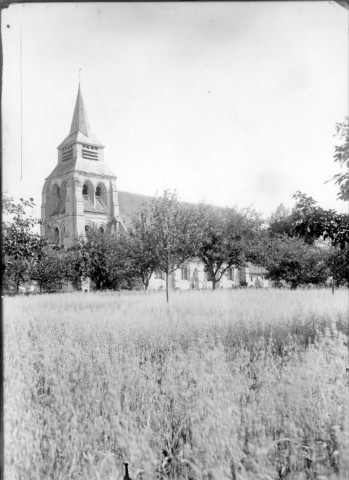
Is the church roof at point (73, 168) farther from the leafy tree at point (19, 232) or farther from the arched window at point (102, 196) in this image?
the arched window at point (102, 196)

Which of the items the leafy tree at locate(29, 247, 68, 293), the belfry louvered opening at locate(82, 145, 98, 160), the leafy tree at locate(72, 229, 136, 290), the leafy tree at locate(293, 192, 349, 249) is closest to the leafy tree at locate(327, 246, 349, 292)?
the leafy tree at locate(293, 192, 349, 249)

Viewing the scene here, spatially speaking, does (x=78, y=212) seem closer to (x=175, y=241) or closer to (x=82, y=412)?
(x=175, y=241)

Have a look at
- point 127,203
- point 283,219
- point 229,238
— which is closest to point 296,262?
point 283,219

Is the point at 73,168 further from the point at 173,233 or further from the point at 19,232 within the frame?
the point at 19,232

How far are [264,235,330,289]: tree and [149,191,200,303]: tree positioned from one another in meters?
2.98

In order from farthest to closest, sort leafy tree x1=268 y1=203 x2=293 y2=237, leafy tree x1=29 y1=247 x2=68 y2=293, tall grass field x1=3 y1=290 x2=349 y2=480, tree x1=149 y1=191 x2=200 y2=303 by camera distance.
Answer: leafy tree x1=29 y1=247 x2=68 y2=293, tree x1=149 y1=191 x2=200 y2=303, leafy tree x1=268 y1=203 x2=293 y2=237, tall grass field x1=3 y1=290 x2=349 y2=480

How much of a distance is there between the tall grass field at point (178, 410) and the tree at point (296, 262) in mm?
3740

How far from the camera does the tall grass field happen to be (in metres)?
2.80

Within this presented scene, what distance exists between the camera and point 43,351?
4.38m

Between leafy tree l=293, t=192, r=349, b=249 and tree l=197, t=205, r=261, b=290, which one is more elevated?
tree l=197, t=205, r=261, b=290

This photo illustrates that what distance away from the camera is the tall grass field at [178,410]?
9.20 ft

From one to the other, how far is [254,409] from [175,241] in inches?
371

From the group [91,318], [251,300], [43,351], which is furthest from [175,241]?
[43,351]

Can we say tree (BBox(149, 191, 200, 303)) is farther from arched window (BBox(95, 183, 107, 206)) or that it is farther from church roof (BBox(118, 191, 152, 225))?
church roof (BBox(118, 191, 152, 225))
